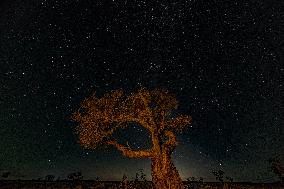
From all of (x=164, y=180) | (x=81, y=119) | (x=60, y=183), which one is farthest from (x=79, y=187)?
(x=164, y=180)

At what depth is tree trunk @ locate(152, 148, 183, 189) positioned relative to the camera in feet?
77.3

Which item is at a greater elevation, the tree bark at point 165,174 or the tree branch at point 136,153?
the tree branch at point 136,153

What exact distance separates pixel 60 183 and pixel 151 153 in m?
22.9

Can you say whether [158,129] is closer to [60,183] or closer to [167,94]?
[167,94]

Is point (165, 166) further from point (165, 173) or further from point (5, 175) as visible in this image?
point (5, 175)

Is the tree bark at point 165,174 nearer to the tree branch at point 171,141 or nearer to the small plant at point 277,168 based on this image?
the tree branch at point 171,141

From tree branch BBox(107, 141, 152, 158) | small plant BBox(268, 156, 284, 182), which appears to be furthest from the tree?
small plant BBox(268, 156, 284, 182)

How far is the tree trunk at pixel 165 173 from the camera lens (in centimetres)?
2356

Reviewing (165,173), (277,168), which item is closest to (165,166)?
(165,173)

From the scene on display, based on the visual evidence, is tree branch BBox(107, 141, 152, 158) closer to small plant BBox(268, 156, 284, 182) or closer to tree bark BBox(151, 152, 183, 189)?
tree bark BBox(151, 152, 183, 189)

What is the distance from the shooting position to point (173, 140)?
2448cm

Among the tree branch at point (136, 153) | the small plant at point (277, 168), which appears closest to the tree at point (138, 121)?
the tree branch at point (136, 153)

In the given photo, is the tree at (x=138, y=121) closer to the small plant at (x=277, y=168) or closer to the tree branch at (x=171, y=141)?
the tree branch at (x=171, y=141)

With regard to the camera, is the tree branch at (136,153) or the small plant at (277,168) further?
A: the small plant at (277,168)
